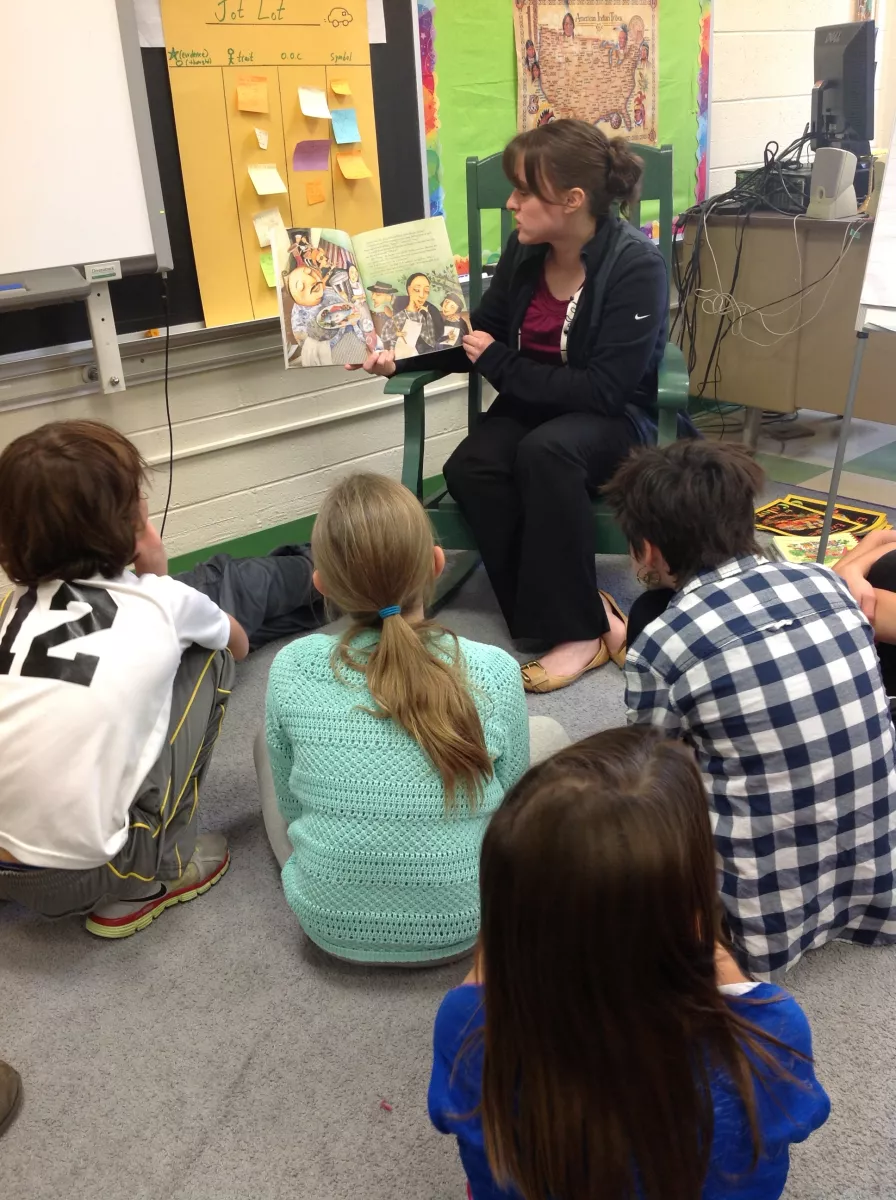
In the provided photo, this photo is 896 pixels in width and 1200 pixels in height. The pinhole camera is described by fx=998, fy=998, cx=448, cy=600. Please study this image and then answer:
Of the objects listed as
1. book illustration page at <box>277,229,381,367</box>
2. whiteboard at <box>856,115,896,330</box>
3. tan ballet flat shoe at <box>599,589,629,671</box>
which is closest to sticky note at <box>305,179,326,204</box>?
book illustration page at <box>277,229,381,367</box>

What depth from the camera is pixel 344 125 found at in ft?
8.43

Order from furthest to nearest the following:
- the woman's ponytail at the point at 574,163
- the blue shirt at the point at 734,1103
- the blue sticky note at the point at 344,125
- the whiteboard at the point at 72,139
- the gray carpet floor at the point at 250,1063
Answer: the blue sticky note at the point at 344,125 → the woman's ponytail at the point at 574,163 → the whiteboard at the point at 72,139 → the gray carpet floor at the point at 250,1063 → the blue shirt at the point at 734,1103

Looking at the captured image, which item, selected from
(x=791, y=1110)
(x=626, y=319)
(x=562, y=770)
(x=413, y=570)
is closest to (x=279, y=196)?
(x=626, y=319)

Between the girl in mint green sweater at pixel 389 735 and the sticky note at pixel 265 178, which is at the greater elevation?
the sticky note at pixel 265 178

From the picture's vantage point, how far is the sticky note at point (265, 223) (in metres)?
2.51

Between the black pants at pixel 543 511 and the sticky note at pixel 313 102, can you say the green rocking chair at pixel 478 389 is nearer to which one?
the black pants at pixel 543 511

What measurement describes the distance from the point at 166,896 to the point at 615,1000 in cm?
115

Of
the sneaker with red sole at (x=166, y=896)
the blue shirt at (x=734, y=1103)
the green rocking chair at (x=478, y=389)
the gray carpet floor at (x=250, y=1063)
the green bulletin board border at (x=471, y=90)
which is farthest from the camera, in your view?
the green bulletin board border at (x=471, y=90)

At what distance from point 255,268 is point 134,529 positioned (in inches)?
49.7

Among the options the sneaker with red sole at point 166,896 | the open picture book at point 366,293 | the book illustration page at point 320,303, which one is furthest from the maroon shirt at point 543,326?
the sneaker with red sole at point 166,896

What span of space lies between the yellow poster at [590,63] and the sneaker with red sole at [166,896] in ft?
7.82

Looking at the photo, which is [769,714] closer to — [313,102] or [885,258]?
[885,258]

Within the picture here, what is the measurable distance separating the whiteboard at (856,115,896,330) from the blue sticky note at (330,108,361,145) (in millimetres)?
1305

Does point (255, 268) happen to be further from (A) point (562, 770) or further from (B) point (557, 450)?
(A) point (562, 770)
